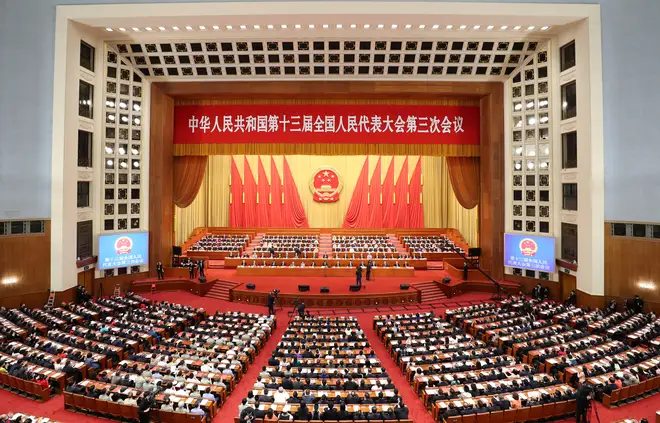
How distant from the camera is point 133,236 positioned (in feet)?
62.5

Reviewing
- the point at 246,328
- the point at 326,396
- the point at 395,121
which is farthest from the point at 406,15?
the point at 326,396

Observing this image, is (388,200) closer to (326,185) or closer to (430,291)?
(326,185)

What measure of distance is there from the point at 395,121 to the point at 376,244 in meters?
7.99

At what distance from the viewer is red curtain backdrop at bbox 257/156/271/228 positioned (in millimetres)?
29953

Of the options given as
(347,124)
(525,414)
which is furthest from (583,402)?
(347,124)

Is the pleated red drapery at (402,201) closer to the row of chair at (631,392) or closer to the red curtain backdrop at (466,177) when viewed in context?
the red curtain backdrop at (466,177)

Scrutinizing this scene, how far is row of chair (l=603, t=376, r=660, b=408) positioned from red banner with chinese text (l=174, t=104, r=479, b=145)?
1388cm

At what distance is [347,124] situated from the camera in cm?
2073

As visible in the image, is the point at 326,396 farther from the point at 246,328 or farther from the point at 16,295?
the point at 16,295

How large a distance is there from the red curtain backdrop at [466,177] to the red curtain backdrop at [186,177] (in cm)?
1323

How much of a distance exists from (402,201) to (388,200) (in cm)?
100

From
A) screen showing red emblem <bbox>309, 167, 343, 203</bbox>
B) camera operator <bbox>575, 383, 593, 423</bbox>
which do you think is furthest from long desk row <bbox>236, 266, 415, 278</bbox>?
camera operator <bbox>575, 383, 593, 423</bbox>

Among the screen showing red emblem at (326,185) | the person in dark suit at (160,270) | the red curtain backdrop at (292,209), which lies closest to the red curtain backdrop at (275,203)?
the red curtain backdrop at (292,209)

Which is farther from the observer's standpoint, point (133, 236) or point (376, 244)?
point (376, 244)
